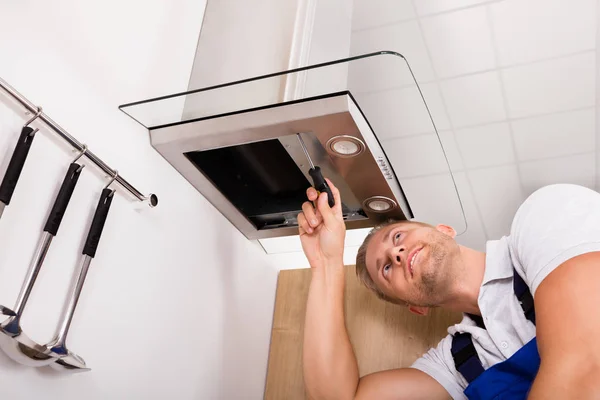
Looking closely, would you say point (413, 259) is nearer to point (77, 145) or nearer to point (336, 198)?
point (336, 198)

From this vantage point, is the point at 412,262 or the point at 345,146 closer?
the point at 345,146

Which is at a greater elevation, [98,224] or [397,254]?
[397,254]

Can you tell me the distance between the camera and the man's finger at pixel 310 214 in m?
1.23

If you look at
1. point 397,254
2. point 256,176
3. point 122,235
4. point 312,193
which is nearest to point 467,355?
point 397,254

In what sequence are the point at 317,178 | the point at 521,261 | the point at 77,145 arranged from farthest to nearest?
1. the point at 317,178
2. the point at 521,261
3. the point at 77,145

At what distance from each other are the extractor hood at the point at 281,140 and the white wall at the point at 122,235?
0.06 meters

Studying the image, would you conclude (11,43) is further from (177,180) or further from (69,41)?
(177,180)

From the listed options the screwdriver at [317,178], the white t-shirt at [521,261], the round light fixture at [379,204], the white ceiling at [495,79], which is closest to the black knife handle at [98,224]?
the screwdriver at [317,178]

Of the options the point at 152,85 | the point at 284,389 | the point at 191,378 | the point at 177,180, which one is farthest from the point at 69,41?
the point at 284,389

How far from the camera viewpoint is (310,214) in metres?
1.23

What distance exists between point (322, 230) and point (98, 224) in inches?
20.5

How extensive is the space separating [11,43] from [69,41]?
0.13 m

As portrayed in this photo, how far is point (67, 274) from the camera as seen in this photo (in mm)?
873

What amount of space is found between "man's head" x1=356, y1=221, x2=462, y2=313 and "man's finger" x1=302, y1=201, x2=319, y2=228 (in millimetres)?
156
